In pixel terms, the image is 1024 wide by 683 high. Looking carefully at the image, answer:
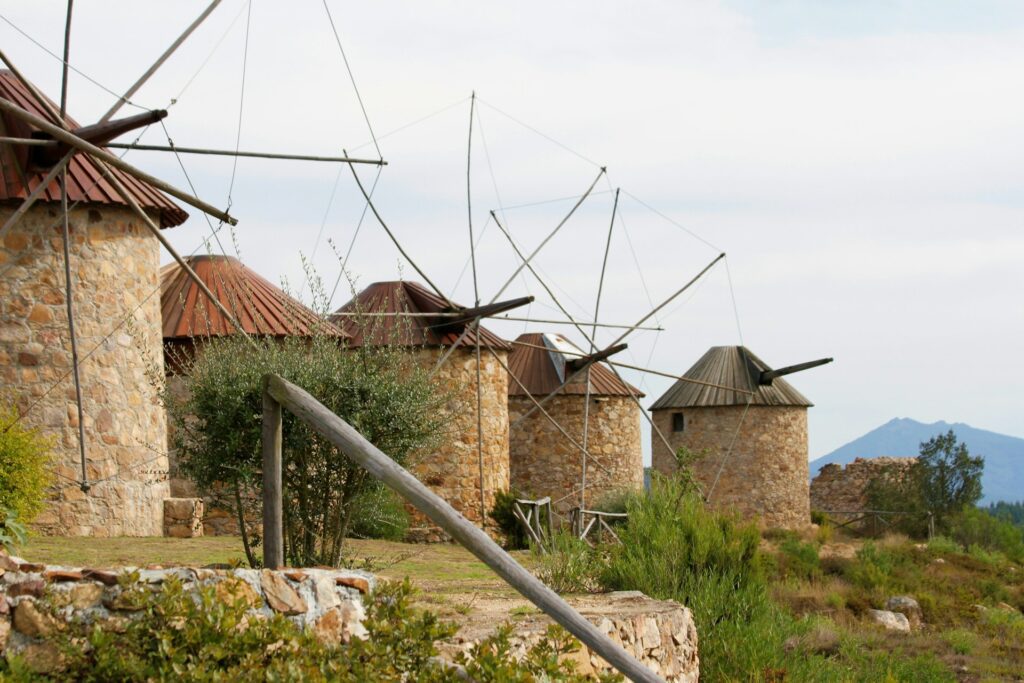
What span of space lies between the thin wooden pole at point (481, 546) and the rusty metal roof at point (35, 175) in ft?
23.0

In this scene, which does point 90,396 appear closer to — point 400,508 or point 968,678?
point 400,508

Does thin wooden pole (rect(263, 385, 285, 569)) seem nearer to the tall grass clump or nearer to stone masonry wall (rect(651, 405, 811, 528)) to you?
the tall grass clump

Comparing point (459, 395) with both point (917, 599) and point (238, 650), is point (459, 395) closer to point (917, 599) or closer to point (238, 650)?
point (917, 599)

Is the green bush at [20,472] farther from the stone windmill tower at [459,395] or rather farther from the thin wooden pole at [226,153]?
the stone windmill tower at [459,395]

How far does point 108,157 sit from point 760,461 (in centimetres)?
2081

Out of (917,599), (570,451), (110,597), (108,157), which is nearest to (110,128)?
(108,157)

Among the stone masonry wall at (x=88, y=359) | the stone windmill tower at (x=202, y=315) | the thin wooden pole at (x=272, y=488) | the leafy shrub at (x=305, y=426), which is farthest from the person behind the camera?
the stone windmill tower at (x=202, y=315)

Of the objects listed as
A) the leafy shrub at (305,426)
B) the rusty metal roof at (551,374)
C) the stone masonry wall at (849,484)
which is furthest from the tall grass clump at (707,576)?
the stone masonry wall at (849,484)

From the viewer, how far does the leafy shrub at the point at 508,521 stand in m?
19.1

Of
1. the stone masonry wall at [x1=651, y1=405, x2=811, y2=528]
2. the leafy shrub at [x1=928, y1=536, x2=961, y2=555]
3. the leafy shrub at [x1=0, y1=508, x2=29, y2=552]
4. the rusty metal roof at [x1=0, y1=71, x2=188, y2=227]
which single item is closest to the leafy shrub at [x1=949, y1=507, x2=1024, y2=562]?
the leafy shrub at [x1=928, y1=536, x2=961, y2=555]

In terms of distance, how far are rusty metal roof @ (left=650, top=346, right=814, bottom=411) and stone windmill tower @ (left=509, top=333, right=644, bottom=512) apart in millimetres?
3081

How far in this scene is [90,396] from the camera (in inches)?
508

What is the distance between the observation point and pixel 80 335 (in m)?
12.9

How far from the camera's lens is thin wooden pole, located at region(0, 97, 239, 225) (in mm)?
10125
